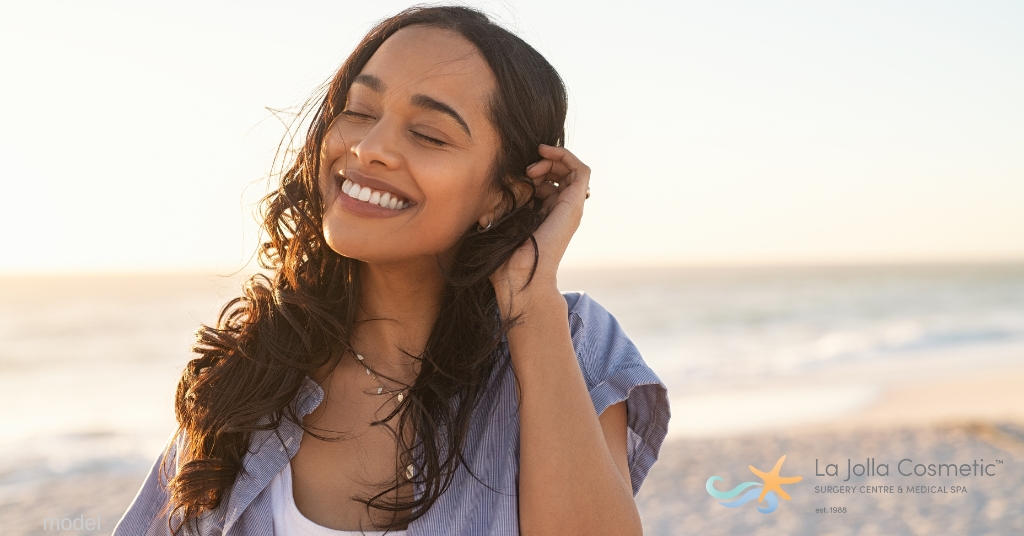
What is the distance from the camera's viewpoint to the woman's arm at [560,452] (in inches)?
82.3

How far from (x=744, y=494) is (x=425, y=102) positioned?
581 cm

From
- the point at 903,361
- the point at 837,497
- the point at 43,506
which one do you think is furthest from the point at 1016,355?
the point at 43,506

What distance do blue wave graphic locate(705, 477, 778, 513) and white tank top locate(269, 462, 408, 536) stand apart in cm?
495

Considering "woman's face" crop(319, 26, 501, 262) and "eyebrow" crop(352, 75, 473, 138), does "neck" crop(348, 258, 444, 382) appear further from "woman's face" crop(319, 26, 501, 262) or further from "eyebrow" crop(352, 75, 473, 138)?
"eyebrow" crop(352, 75, 473, 138)

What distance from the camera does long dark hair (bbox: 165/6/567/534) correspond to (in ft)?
7.59

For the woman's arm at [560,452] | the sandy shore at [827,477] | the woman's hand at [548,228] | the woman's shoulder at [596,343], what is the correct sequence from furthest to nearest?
the sandy shore at [827,477] < the woman's shoulder at [596,343] < the woman's hand at [548,228] < the woman's arm at [560,452]

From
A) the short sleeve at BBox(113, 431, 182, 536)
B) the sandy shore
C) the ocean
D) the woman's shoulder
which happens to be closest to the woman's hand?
the woman's shoulder

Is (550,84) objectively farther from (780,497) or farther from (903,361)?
(903,361)

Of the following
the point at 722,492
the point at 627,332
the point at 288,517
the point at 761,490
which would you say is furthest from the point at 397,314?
the point at 627,332

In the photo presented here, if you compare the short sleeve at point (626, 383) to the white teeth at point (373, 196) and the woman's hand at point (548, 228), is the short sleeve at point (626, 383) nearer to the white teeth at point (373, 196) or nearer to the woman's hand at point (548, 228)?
the woman's hand at point (548, 228)

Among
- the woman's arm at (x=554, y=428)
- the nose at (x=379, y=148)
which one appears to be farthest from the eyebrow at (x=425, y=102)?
the woman's arm at (x=554, y=428)

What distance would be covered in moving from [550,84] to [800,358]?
15.2 metres

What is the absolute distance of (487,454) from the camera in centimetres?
229

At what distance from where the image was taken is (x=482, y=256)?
241cm
